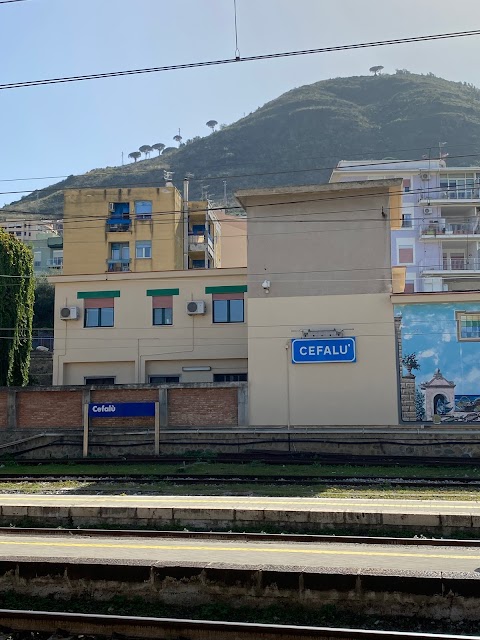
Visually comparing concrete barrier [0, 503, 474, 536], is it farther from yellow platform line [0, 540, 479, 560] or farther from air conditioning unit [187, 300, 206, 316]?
air conditioning unit [187, 300, 206, 316]

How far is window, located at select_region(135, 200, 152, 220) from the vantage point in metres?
62.4

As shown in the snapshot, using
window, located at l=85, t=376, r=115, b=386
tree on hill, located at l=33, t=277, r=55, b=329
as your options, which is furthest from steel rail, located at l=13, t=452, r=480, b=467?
tree on hill, located at l=33, t=277, r=55, b=329

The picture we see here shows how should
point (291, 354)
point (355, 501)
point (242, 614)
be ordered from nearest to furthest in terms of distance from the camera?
1. point (242, 614)
2. point (355, 501)
3. point (291, 354)

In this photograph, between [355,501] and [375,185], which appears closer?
[355,501]

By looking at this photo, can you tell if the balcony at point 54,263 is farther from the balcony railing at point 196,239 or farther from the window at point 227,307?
the window at point 227,307

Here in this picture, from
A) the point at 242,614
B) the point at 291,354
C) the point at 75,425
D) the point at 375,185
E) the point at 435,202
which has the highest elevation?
the point at 435,202

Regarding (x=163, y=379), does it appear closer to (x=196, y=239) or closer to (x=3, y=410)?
(x=3, y=410)

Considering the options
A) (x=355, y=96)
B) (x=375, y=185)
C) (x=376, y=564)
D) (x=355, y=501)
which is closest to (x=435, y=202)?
(x=375, y=185)

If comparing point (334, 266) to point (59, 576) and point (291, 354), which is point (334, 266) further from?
point (59, 576)

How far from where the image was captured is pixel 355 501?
1638 cm

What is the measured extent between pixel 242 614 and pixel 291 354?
19.7 metres

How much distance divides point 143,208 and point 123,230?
8.64 ft

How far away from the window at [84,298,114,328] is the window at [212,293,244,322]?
5237mm

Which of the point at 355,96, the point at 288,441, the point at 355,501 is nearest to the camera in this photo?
the point at 355,501
